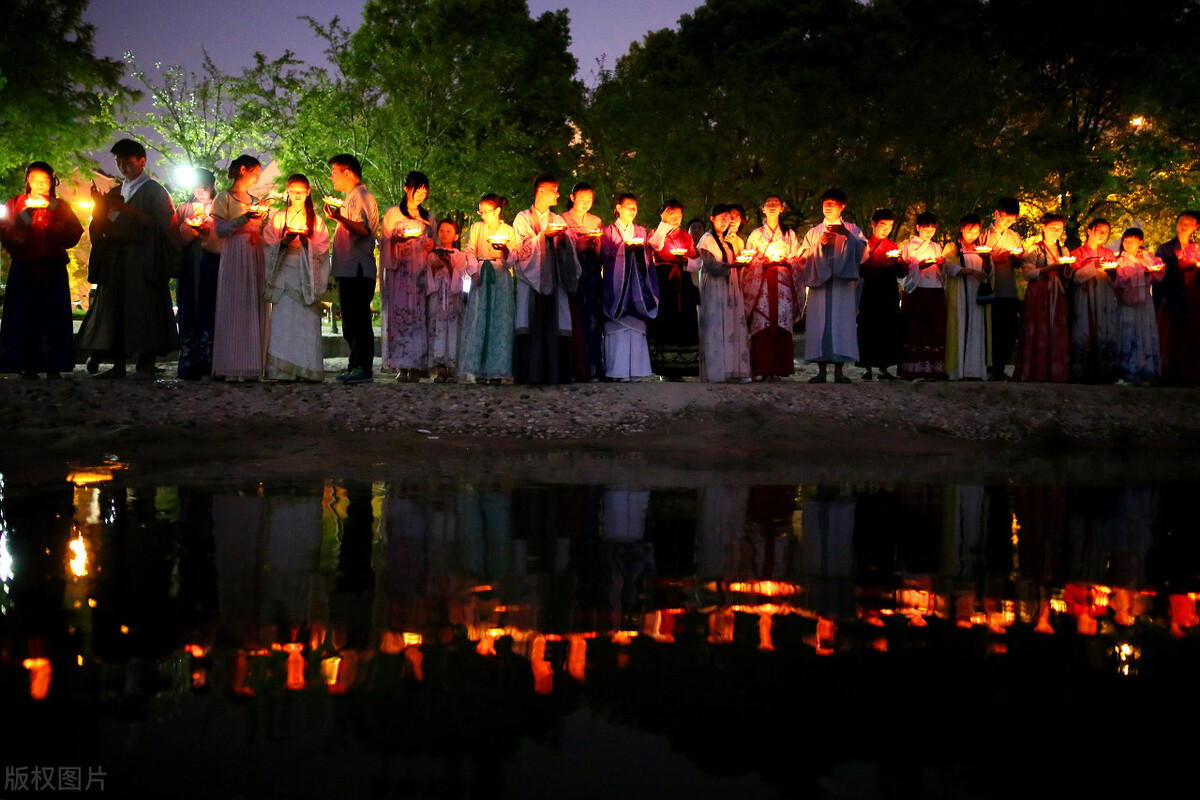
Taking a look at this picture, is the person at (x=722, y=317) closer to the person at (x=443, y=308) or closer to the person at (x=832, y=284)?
the person at (x=832, y=284)

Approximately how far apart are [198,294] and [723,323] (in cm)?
557

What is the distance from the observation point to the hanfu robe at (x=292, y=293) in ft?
34.5

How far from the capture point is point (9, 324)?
33.9ft

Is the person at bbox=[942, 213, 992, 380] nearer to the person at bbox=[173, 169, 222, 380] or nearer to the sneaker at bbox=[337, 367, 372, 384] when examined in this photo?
the sneaker at bbox=[337, 367, 372, 384]

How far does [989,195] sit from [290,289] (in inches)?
769

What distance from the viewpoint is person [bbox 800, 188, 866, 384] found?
477 inches

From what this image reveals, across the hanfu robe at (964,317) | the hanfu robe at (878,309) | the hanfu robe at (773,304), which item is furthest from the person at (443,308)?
the hanfu robe at (964,317)

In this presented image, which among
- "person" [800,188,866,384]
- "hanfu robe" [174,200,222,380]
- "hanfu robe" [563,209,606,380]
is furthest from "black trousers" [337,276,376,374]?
"person" [800,188,866,384]

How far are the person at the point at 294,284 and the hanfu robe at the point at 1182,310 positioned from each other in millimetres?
9927

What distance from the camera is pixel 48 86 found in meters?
22.9

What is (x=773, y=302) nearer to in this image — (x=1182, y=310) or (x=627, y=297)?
(x=627, y=297)

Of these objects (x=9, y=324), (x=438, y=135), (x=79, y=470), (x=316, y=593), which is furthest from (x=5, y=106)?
(x=316, y=593)

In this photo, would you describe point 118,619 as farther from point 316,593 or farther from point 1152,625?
point 1152,625

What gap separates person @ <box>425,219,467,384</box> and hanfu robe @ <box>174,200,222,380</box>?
2280mm
